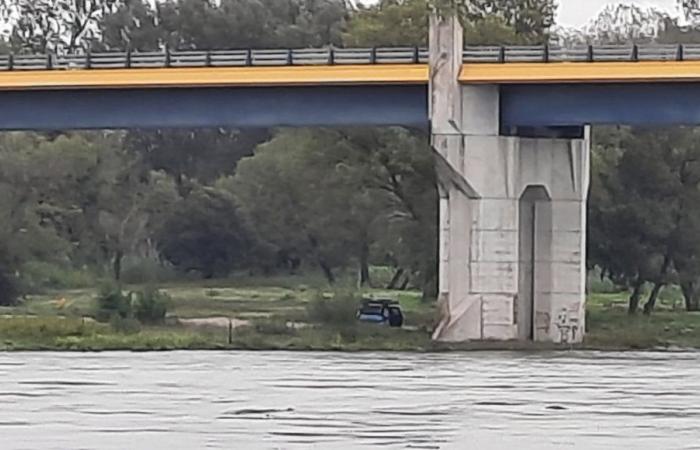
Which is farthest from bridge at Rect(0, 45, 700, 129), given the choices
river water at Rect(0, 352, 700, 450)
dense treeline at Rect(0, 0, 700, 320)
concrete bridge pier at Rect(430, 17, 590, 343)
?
dense treeline at Rect(0, 0, 700, 320)

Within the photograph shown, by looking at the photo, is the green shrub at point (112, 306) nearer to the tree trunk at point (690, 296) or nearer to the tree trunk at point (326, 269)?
the tree trunk at point (690, 296)

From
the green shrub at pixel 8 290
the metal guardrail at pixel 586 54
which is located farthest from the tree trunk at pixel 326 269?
the metal guardrail at pixel 586 54

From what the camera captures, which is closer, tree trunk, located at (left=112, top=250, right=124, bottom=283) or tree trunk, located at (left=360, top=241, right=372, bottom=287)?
tree trunk, located at (left=112, top=250, right=124, bottom=283)

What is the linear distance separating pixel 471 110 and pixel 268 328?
37.2 feet

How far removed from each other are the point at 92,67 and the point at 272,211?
3553cm

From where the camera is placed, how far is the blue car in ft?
273

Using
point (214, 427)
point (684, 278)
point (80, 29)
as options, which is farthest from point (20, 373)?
point (80, 29)

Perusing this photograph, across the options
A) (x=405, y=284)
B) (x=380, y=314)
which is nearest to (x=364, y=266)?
(x=405, y=284)

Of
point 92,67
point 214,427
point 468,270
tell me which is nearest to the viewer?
point 214,427

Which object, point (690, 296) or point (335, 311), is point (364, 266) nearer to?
point (690, 296)

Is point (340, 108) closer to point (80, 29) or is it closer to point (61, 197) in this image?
point (61, 197)

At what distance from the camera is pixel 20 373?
2098 inches

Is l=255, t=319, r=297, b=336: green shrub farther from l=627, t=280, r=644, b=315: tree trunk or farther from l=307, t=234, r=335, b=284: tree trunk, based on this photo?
l=307, t=234, r=335, b=284: tree trunk

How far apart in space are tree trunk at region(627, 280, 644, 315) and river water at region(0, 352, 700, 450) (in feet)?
102
